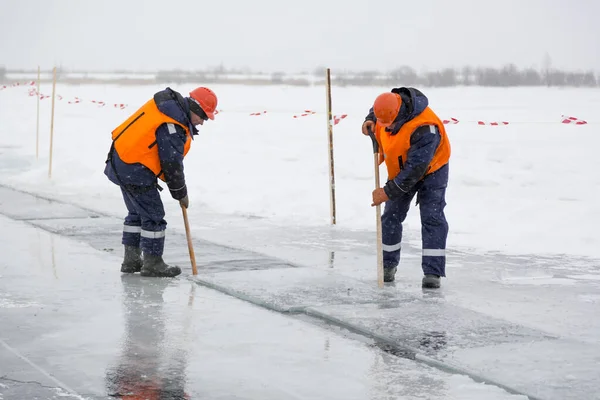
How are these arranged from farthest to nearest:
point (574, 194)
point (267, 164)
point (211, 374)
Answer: point (267, 164), point (574, 194), point (211, 374)

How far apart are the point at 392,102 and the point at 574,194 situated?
798 centimetres

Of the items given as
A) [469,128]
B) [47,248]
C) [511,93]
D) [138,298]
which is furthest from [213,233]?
[511,93]

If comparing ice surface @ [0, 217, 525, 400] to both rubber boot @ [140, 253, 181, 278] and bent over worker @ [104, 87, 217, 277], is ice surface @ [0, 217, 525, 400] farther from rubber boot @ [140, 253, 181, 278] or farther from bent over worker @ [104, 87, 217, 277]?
bent over worker @ [104, 87, 217, 277]

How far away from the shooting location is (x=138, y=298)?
7.91 meters

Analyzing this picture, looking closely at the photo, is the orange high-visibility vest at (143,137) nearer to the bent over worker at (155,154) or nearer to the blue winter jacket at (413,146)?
the bent over worker at (155,154)

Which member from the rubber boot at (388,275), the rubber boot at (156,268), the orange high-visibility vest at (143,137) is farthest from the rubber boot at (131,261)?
the rubber boot at (388,275)

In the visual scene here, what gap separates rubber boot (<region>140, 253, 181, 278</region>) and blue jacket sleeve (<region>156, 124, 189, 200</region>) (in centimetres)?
66

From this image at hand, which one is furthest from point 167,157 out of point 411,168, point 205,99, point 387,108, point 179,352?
point 179,352

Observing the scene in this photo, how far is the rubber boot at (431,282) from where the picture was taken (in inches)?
327

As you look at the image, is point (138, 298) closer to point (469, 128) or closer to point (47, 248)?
point (47, 248)

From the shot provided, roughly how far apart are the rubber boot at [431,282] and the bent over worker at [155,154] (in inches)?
81.3

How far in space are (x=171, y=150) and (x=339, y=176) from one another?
28.5 ft

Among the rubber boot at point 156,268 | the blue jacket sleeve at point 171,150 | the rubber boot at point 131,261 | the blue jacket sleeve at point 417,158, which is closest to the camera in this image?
the blue jacket sleeve at point 417,158

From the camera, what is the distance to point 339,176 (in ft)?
55.8
